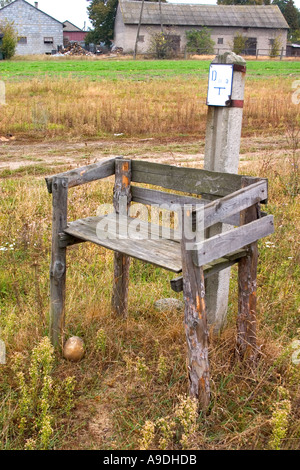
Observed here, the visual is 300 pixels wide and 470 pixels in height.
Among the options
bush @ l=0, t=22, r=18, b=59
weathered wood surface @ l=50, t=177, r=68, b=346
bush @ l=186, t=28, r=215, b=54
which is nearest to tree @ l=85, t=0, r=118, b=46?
bush @ l=186, t=28, r=215, b=54

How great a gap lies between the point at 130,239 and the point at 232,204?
702mm

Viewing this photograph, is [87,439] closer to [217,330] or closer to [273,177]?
[217,330]

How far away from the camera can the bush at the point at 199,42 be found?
52.1m

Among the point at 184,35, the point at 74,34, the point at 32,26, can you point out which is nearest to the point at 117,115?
the point at 184,35

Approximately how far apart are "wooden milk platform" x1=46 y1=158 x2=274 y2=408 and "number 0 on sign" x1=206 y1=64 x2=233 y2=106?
0.48 metres

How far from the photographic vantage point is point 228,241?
8.10 ft

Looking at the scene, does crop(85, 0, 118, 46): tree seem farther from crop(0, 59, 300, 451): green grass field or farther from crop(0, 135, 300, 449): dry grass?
crop(0, 135, 300, 449): dry grass

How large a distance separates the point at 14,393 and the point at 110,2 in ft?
203

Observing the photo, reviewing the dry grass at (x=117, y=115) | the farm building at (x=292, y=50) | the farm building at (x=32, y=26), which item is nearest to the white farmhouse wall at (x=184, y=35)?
the farm building at (x=292, y=50)

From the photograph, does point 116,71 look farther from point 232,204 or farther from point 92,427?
point 92,427

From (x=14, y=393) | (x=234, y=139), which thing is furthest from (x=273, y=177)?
(x=14, y=393)

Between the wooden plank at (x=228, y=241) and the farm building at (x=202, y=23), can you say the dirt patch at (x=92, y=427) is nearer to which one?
the wooden plank at (x=228, y=241)

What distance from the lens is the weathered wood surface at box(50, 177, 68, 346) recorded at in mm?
3139

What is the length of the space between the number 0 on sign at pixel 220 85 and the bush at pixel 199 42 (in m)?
52.1
